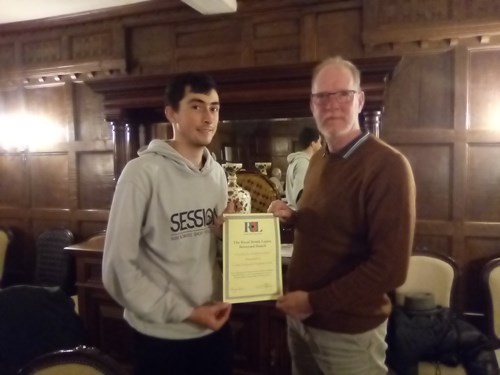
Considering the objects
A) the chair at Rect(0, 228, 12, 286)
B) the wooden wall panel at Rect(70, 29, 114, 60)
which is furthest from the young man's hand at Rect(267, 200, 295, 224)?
the chair at Rect(0, 228, 12, 286)

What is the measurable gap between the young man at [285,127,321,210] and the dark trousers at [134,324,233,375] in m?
1.26

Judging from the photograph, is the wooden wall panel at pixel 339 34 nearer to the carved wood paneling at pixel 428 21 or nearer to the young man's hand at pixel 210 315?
the carved wood paneling at pixel 428 21

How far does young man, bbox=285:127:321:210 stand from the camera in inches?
102

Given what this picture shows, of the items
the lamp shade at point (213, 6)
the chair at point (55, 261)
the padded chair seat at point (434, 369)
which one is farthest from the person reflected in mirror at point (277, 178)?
the chair at point (55, 261)

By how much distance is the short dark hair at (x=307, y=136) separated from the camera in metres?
2.64

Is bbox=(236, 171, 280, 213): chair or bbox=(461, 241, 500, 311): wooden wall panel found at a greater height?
bbox=(236, 171, 280, 213): chair

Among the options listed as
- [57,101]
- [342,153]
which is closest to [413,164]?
[342,153]

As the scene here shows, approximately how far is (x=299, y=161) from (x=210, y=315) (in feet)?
4.84

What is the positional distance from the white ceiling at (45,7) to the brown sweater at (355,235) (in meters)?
2.34

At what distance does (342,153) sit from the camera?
135 cm

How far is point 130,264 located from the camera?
49.6 inches

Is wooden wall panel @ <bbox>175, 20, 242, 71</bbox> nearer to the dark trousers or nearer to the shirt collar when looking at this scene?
the shirt collar

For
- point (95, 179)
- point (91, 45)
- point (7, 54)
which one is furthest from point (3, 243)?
point (91, 45)

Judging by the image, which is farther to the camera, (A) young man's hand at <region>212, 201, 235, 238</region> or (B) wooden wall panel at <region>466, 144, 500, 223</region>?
(B) wooden wall panel at <region>466, 144, 500, 223</region>
